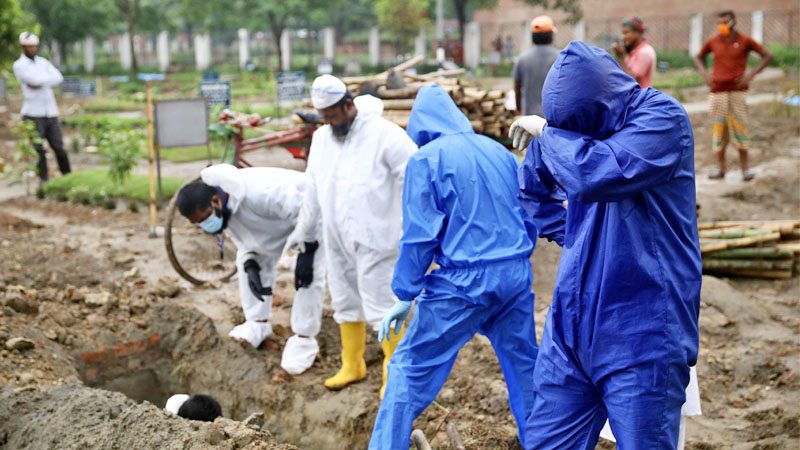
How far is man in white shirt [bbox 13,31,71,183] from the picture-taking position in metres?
11.6

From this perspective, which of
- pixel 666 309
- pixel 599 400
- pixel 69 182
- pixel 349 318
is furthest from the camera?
pixel 69 182

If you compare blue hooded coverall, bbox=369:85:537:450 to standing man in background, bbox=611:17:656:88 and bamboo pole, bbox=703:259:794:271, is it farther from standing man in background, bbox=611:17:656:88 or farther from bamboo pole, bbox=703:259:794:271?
standing man in background, bbox=611:17:656:88

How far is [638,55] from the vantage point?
843 centimetres

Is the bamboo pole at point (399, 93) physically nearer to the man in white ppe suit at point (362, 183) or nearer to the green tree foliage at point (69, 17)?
the man in white ppe suit at point (362, 183)

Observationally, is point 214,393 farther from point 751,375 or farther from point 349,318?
point 751,375

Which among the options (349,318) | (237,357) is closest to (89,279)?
(237,357)

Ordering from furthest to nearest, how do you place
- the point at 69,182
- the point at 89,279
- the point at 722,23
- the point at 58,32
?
the point at 58,32 < the point at 69,182 < the point at 722,23 < the point at 89,279

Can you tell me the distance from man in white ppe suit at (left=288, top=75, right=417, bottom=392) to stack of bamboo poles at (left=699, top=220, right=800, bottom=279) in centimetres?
329

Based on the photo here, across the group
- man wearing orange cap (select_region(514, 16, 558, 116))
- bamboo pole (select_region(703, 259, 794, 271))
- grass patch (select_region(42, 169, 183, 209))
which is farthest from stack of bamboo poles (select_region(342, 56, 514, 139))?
grass patch (select_region(42, 169, 183, 209))

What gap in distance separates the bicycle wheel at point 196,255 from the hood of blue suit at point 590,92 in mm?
4563

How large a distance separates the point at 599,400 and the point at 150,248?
6040 millimetres

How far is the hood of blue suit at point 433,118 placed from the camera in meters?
4.54

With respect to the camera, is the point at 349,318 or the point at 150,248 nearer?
the point at 349,318

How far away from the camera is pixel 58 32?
1371 inches
